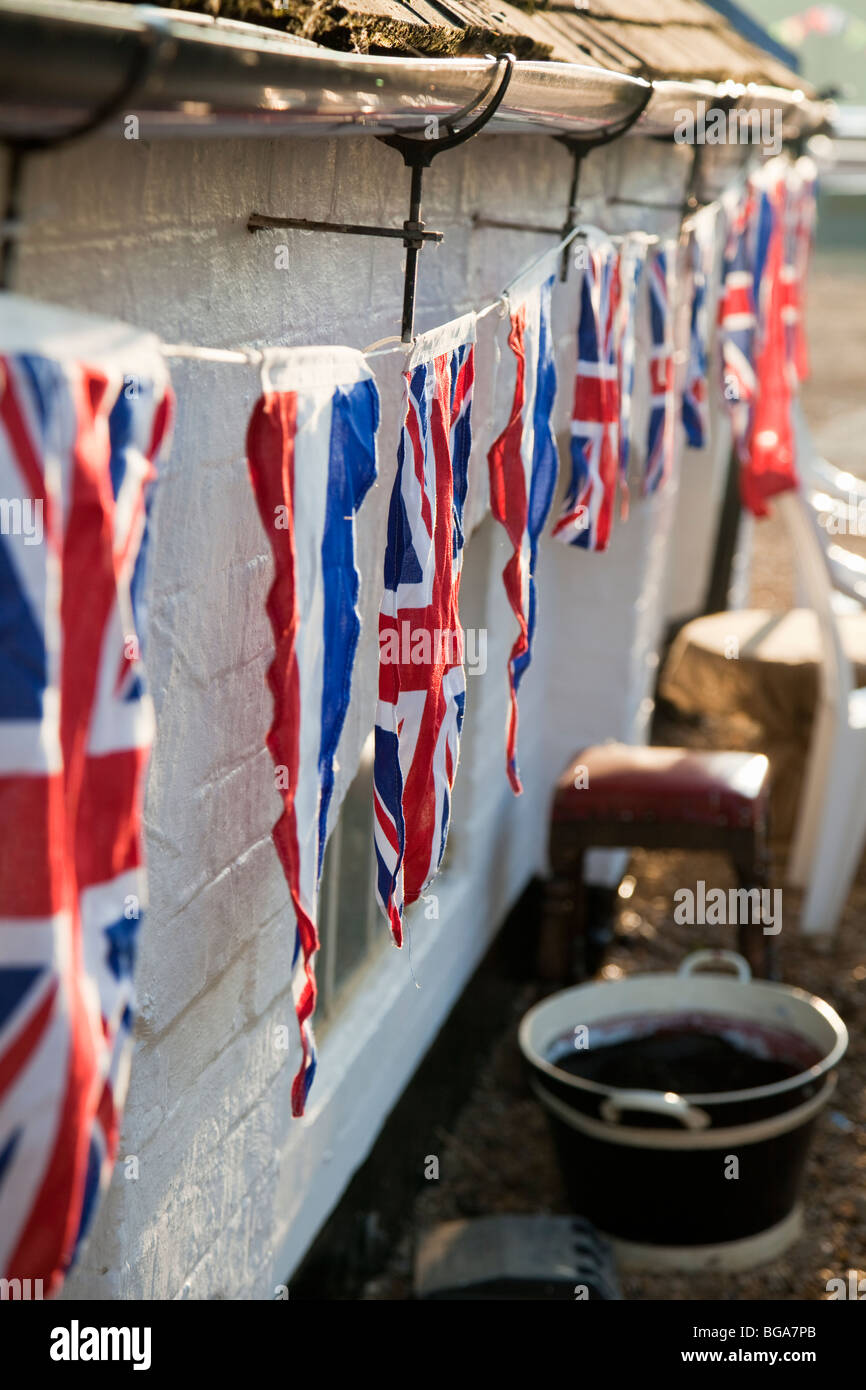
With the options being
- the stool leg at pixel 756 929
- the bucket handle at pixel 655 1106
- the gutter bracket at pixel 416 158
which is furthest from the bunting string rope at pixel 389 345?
the stool leg at pixel 756 929

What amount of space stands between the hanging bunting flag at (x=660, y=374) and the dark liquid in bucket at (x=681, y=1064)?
5.40ft

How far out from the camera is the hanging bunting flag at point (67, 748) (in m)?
1.06

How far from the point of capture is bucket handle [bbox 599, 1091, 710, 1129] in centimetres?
374

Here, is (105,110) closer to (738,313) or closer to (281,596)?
(281,596)

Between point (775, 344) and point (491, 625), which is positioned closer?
point (491, 625)

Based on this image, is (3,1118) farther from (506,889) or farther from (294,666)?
(506,889)

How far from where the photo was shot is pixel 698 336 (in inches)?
178

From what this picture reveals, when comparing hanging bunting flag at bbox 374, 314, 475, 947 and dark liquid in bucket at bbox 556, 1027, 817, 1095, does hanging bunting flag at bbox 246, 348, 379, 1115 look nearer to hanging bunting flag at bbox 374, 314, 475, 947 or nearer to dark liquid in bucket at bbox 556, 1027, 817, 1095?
hanging bunting flag at bbox 374, 314, 475, 947

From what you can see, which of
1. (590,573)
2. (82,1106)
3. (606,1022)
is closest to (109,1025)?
(82,1106)

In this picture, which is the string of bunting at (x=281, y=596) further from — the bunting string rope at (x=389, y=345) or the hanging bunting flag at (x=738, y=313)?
the hanging bunting flag at (x=738, y=313)

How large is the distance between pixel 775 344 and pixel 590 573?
119cm

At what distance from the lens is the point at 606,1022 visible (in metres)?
4.33

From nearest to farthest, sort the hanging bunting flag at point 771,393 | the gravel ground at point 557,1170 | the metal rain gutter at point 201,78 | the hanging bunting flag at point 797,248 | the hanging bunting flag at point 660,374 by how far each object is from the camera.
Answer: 1. the metal rain gutter at point 201,78
2. the hanging bunting flag at point 660,374
3. the gravel ground at point 557,1170
4. the hanging bunting flag at point 771,393
5. the hanging bunting flag at point 797,248

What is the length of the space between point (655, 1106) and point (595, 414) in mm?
1801
